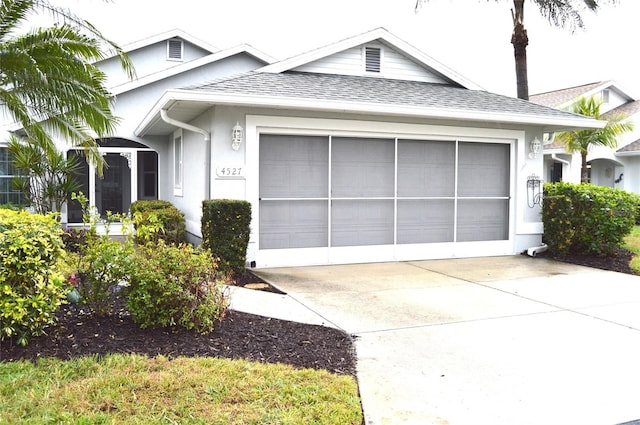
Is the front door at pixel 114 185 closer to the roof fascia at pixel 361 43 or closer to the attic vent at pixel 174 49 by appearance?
the attic vent at pixel 174 49

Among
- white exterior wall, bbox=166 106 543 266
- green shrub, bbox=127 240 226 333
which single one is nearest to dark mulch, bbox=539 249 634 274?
white exterior wall, bbox=166 106 543 266

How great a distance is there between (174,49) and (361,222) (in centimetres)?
1124

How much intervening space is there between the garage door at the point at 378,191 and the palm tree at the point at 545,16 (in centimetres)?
735

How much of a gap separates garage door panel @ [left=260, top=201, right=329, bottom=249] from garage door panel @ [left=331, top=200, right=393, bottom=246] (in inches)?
9.0

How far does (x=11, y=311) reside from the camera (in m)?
4.35

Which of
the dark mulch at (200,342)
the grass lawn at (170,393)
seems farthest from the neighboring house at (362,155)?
the grass lawn at (170,393)

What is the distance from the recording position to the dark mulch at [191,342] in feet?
14.9


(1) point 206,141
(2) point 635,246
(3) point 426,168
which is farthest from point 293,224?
(2) point 635,246

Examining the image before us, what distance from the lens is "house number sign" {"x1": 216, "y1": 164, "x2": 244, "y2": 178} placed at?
29.7ft

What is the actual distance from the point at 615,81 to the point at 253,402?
983 inches

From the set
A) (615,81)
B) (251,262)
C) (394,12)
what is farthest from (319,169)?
(615,81)

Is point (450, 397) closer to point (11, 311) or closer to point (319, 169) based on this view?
point (11, 311)

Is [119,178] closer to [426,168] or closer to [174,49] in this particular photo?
[174,49]

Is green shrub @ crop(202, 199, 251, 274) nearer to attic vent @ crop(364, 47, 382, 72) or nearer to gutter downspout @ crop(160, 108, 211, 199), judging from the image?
gutter downspout @ crop(160, 108, 211, 199)
